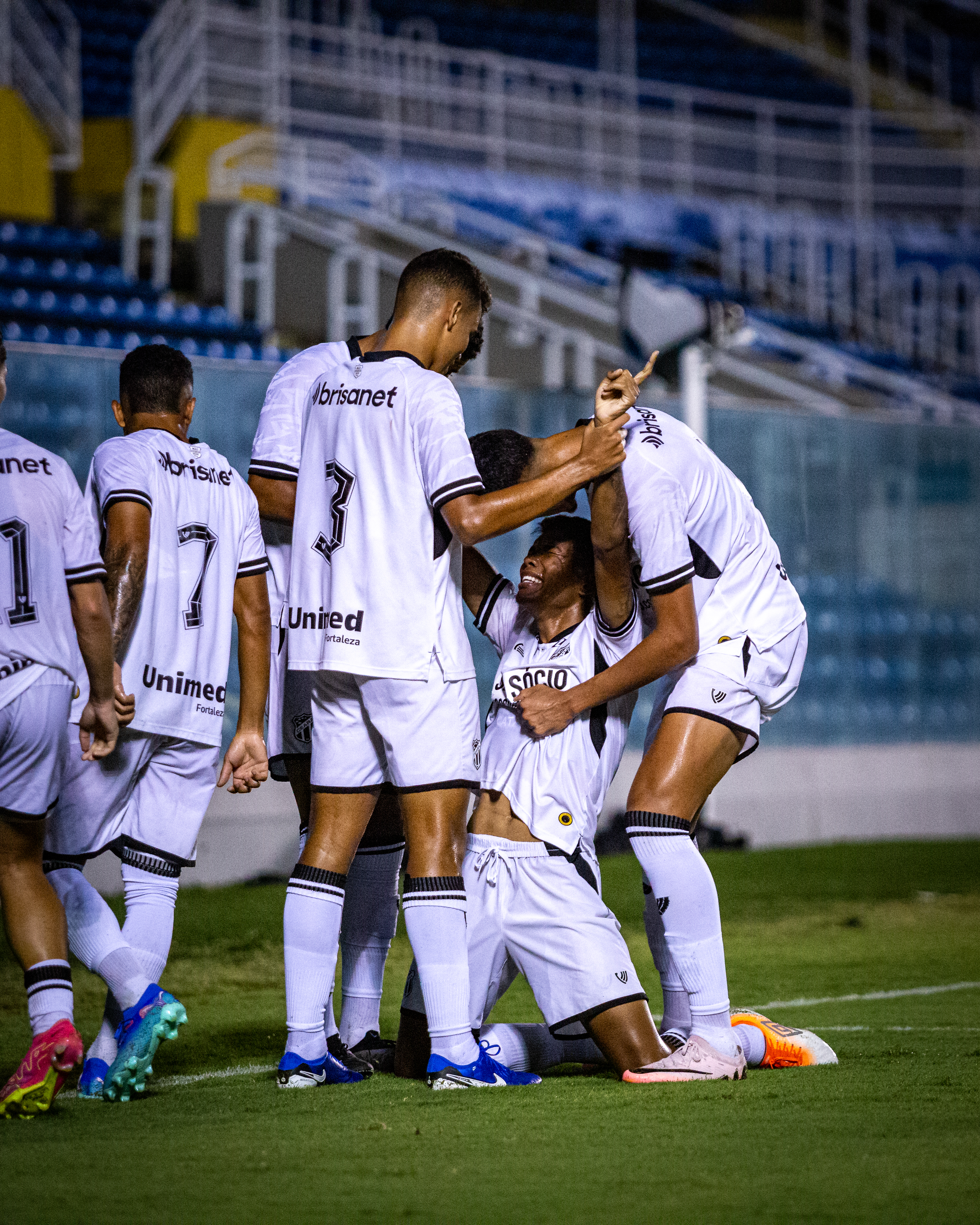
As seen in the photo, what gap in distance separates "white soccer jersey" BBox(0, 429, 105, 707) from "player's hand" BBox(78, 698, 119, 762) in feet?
0.29

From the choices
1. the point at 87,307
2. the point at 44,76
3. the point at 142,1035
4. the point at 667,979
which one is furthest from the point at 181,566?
the point at 44,76

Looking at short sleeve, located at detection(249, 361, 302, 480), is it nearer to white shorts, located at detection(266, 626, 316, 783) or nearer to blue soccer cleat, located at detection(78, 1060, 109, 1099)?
white shorts, located at detection(266, 626, 316, 783)

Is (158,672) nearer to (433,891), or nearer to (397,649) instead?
(397,649)

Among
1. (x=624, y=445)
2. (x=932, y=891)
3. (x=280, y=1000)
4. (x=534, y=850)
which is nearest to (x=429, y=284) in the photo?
(x=624, y=445)

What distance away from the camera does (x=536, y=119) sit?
1812 cm

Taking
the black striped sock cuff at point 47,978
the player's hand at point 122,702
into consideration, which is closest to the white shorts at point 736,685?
the player's hand at point 122,702

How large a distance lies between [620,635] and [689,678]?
204mm

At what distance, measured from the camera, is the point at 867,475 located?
10.8 meters

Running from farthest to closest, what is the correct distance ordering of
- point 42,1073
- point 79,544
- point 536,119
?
point 536,119 → point 79,544 → point 42,1073

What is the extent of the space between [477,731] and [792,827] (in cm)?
682

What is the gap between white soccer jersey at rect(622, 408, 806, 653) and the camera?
375 centimetres

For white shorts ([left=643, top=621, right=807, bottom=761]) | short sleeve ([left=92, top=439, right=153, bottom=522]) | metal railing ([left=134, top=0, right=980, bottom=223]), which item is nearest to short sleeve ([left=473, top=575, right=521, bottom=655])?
white shorts ([left=643, top=621, right=807, bottom=761])

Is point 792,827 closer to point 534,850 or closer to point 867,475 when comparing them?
Answer: point 867,475

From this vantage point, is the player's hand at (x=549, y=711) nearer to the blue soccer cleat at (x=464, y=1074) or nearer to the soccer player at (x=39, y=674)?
the blue soccer cleat at (x=464, y=1074)
